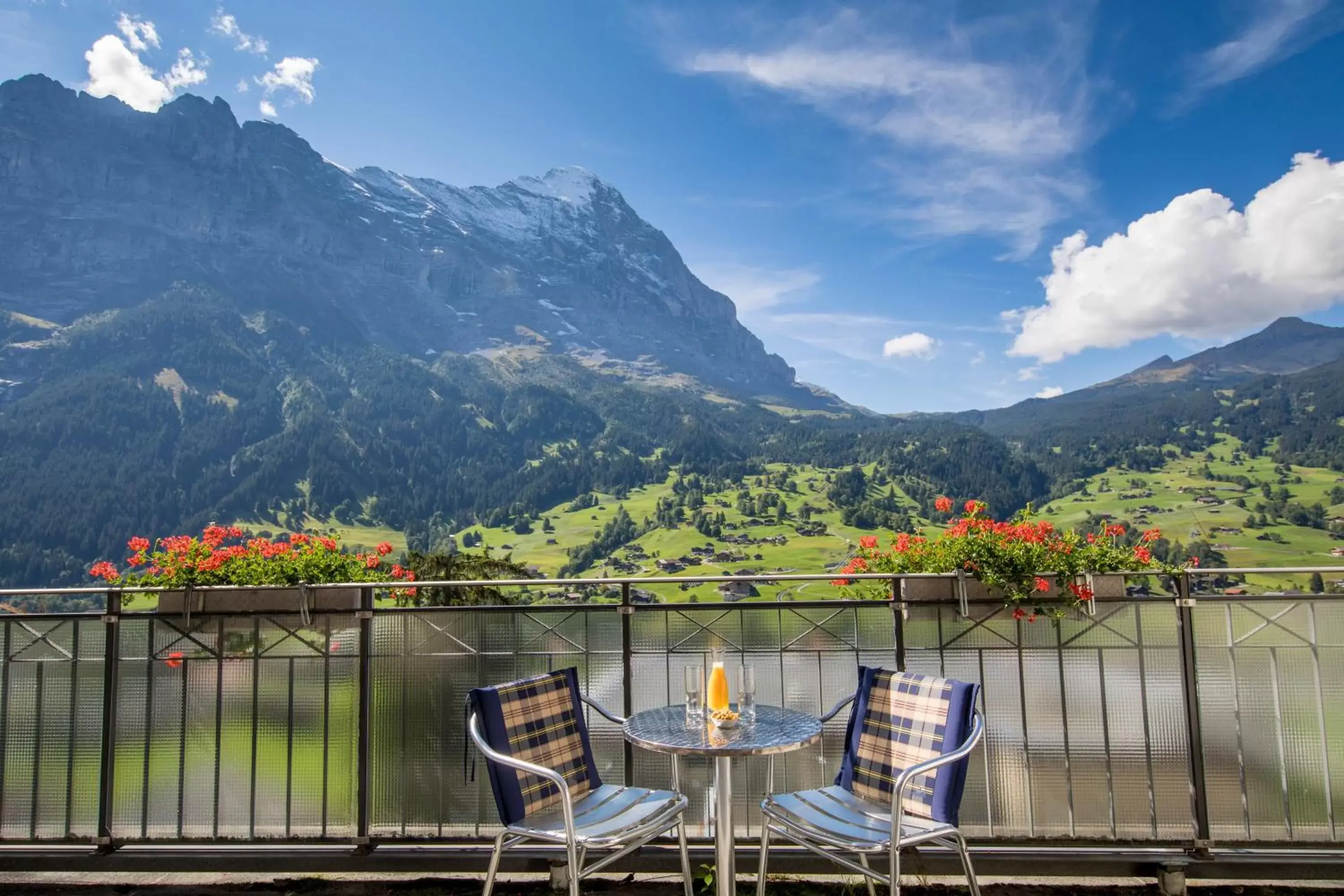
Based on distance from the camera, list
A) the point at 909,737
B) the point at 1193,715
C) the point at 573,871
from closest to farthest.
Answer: the point at 573,871, the point at 909,737, the point at 1193,715

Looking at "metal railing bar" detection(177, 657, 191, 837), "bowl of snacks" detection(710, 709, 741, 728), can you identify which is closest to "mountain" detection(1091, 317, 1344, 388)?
"bowl of snacks" detection(710, 709, 741, 728)

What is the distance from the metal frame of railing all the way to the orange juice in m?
0.43

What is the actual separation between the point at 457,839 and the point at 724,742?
174 cm

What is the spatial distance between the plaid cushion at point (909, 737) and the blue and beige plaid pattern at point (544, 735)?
3.57ft

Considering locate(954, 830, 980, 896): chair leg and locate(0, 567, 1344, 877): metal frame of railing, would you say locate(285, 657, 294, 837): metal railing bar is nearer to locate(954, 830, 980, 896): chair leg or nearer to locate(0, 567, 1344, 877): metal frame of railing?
locate(0, 567, 1344, 877): metal frame of railing

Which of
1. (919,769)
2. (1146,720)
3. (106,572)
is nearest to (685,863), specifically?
(919,769)

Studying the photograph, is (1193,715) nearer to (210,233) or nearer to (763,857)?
(763,857)

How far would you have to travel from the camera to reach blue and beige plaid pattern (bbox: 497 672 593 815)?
3.02 metres

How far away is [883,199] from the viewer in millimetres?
105125

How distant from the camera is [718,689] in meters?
3.13

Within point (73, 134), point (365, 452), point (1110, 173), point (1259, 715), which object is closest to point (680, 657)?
point (1259, 715)

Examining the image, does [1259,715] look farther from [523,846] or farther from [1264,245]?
A: [1264,245]

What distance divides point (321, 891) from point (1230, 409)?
143 m

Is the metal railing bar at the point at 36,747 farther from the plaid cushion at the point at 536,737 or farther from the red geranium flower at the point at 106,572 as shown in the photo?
the plaid cushion at the point at 536,737
